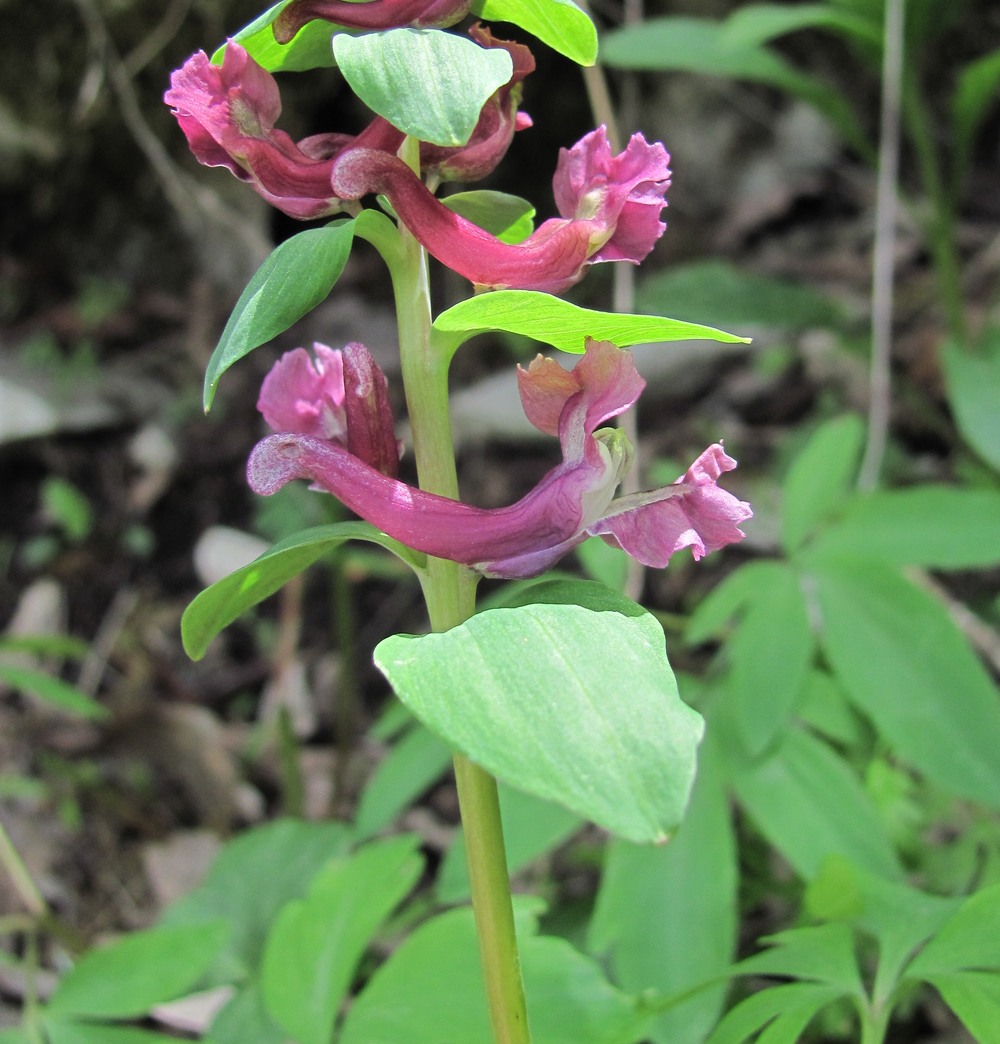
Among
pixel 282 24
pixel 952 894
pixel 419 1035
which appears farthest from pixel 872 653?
pixel 282 24

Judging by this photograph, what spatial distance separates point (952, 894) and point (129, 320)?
11.0 feet

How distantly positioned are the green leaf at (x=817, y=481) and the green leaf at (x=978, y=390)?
1.65 feet

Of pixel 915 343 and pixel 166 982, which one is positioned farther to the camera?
pixel 915 343

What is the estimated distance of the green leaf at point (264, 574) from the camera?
2.76 ft

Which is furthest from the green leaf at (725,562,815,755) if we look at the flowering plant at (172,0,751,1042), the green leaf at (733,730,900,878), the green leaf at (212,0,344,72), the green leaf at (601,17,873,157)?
the green leaf at (601,17,873,157)

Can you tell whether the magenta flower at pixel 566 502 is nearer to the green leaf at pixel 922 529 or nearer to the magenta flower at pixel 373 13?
the magenta flower at pixel 373 13

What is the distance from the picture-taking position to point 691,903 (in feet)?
4.43

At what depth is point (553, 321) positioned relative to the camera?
2.44ft

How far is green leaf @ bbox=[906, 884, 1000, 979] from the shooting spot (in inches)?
36.5

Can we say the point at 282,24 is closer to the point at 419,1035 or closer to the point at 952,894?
the point at 419,1035

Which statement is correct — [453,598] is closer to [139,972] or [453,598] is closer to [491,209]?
[491,209]

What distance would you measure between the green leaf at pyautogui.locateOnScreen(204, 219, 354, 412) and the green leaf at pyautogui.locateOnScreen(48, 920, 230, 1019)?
85 centimetres

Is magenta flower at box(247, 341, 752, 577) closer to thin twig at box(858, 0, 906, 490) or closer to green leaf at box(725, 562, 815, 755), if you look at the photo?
green leaf at box(725, 562, 815, 755)

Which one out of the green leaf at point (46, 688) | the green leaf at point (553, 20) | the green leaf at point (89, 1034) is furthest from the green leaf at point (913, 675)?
the green leaf at point (46, 688)
